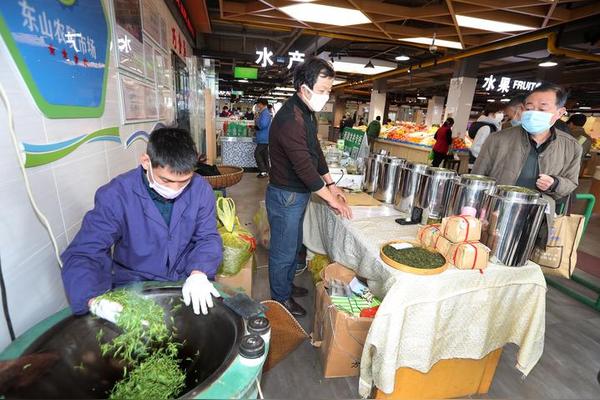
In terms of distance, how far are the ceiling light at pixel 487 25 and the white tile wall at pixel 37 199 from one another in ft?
17.1

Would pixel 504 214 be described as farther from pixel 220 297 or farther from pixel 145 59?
pixel 145 59

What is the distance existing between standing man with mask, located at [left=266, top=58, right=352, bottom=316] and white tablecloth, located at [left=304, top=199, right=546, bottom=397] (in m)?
0.51

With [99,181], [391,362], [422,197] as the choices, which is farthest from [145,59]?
[391,362]

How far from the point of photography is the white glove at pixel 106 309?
36.0 inches

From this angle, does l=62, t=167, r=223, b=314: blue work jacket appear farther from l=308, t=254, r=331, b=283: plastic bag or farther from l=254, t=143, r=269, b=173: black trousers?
l=254, t=143, r=269, b=173: black trousers

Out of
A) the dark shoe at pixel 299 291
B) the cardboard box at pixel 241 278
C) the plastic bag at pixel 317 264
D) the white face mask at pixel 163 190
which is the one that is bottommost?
the dark shoe at pixel 299 291

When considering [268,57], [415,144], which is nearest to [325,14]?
[268,57]

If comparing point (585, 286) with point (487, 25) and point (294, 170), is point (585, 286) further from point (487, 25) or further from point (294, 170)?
point (487, 25)

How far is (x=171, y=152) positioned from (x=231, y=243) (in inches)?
42.0

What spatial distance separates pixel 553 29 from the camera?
16.5 feet

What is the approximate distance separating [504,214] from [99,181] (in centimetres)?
196

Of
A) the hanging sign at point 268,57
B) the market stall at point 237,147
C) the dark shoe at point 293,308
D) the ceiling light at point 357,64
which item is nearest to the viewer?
the dark shoe at point 293,308

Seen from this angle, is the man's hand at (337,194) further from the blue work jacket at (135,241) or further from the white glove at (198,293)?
the white glove at (198,293)

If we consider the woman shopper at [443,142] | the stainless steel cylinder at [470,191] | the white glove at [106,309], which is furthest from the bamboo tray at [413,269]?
the woman shopper at [443,142]
